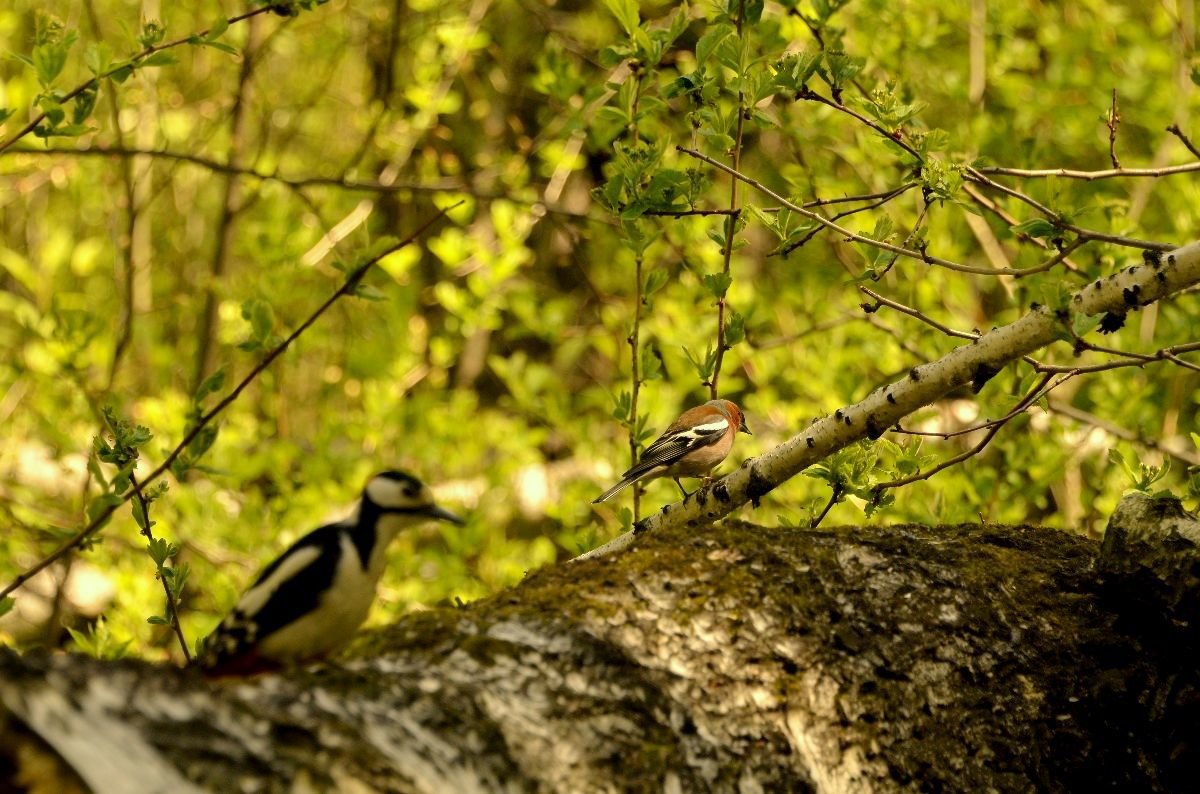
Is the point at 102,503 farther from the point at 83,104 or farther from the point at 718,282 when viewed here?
the point at 718,282

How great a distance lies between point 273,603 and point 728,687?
104 centimetres

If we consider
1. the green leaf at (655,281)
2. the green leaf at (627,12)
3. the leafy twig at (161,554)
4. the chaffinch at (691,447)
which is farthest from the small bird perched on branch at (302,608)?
the chaffinch at (691,447)

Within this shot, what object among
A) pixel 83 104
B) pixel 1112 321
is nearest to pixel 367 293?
pixel 83 104

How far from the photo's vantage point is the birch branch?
3109 millimetres

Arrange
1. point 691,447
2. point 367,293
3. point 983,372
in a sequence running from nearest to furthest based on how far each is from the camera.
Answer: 1. point 983,372
2. point 367,293
3. point 691,447

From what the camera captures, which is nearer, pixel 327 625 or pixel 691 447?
pixel 327 625

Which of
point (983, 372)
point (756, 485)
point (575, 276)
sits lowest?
point (756, 485)

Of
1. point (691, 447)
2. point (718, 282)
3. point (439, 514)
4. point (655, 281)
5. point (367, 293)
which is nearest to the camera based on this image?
point (439, 514)

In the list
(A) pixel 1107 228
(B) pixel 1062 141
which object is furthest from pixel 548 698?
(B) pixel 1062 141

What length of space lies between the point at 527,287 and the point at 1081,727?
5821mm

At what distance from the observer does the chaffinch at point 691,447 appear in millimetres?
5535

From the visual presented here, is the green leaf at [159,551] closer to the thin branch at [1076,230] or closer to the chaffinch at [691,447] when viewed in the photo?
the chaffinch at [691,447]

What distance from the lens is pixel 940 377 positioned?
10.9ft

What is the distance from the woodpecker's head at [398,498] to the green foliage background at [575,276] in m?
0.95
